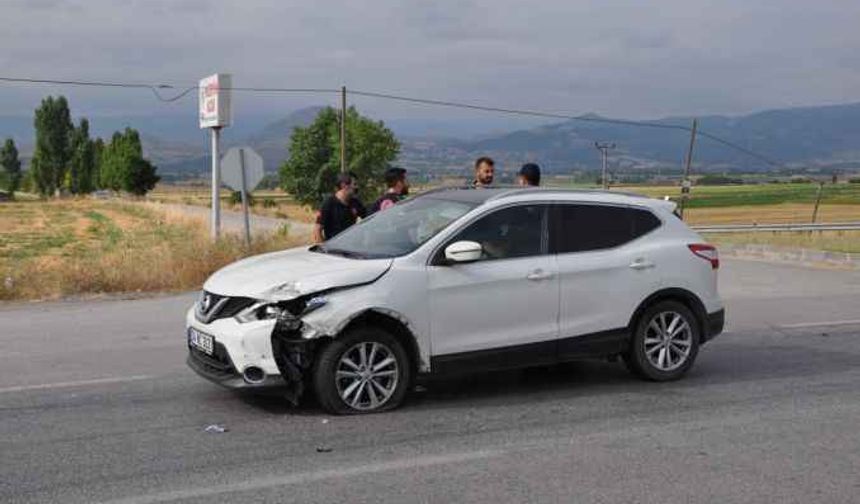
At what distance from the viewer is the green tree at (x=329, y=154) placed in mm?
78375

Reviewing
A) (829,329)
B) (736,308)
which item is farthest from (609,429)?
(736,308)

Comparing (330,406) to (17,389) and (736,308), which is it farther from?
(736,308)

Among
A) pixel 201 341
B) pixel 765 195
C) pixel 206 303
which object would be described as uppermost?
pixel 206 303

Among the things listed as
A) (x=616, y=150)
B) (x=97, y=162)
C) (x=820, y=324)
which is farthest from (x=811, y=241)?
(x=97, y=162)

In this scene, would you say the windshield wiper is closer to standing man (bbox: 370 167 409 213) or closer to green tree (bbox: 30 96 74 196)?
standing man (bbox: 370 167 409 213)

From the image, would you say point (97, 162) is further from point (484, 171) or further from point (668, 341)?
point (668, 341)

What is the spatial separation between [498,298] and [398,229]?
98cm

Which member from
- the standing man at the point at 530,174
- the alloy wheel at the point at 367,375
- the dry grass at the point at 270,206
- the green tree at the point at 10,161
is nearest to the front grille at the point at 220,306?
the alloy wheel at the point at 367,375

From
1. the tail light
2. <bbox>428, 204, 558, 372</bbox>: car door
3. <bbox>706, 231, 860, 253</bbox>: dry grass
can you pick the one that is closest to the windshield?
<bbox>428, 204, 558, 372</bbox>: car door

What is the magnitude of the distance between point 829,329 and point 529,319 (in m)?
5.43

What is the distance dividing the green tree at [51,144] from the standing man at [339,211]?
111m

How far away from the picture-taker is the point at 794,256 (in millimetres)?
21375

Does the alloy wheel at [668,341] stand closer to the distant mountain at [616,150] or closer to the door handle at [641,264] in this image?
the door handle at [641,264]

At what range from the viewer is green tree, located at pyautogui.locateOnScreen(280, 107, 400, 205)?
7838 centimetres
